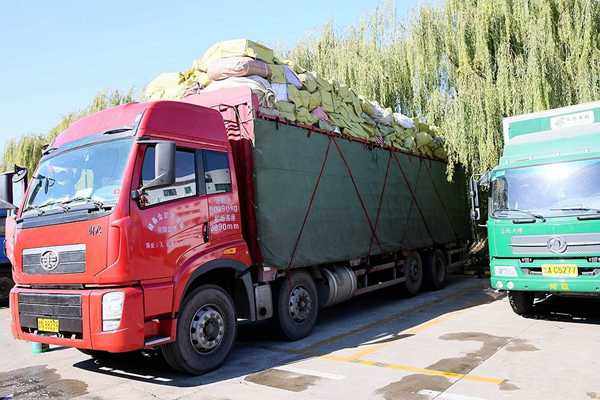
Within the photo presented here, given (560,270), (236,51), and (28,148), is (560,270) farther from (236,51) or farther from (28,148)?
(28,148)

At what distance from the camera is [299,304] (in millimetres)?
6863

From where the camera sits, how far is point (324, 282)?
7457mm

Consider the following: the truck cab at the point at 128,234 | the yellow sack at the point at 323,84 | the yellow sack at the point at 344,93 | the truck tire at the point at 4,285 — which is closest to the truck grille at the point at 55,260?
the truck cab at the point at 128,234

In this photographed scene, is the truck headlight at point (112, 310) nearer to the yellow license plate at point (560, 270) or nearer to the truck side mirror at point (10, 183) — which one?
the truck side mirror at point (10, 183)

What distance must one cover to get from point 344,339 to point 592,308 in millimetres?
4445

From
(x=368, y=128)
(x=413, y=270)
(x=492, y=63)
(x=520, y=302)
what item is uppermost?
(x=492, y=63)

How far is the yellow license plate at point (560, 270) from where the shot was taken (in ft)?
21.8

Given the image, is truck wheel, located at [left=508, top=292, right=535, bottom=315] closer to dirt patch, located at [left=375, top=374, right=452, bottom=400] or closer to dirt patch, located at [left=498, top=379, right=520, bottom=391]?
dirt patch, located at [left=498, top=379, right=520, bottom=391]

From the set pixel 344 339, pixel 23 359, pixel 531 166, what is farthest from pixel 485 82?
pixel 23 359

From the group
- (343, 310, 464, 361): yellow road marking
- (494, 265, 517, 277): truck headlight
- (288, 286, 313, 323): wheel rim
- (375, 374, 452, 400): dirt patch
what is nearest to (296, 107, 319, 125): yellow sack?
(288, 286, 313, 323): wheel rim

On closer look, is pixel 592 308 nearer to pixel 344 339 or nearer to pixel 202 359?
pixel 344 339

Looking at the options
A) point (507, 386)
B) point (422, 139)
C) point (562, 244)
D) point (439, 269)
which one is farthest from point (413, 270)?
point (507, 386)

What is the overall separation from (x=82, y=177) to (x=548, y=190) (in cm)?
604

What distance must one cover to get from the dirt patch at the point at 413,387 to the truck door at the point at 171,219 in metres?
2.39
